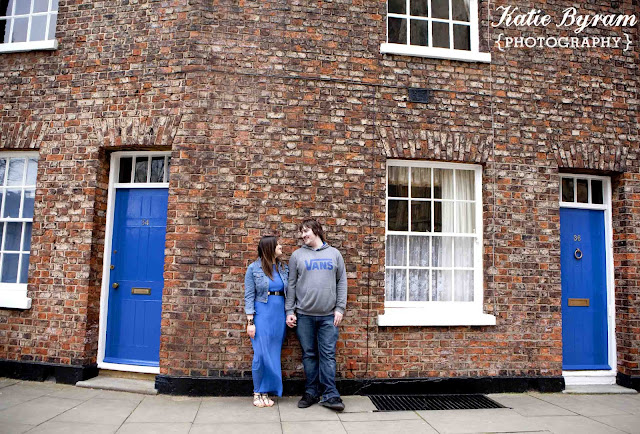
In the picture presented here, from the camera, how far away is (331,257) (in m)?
5.23

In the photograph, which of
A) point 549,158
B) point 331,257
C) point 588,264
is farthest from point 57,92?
point 588,264

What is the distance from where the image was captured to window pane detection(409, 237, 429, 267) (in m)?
6.09

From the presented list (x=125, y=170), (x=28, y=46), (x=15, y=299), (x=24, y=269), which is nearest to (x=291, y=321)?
(x=125, y=170)

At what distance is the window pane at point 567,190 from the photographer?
6566mm

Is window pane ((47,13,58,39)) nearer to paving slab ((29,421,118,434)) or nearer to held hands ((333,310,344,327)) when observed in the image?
paving slab ((29,421,118,434))

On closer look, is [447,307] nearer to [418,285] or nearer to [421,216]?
[418,285]

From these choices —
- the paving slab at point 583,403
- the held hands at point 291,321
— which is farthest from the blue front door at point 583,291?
the held hands at point 291,321

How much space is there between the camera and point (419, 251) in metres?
6.11

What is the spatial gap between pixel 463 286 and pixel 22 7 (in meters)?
7.32

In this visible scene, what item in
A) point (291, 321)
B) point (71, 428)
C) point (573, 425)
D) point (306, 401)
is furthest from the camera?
point (291, 321)

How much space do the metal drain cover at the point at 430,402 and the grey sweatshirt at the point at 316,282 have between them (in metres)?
1.19

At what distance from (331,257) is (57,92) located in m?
4.25

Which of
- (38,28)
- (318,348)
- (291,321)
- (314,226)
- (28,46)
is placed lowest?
(318,348)

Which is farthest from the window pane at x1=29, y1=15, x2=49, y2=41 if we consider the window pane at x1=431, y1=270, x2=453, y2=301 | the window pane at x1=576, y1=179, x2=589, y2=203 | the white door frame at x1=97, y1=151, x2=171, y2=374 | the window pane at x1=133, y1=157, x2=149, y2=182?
the window pane at x1=576, y1=179, x2=589, y2=203
